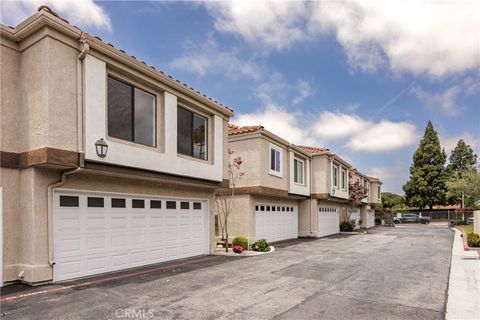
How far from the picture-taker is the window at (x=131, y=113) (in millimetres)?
10180

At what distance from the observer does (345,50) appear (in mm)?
17047

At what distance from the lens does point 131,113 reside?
10758 mm

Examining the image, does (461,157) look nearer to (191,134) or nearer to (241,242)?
(241,242)

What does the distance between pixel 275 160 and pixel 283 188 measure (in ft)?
6.20

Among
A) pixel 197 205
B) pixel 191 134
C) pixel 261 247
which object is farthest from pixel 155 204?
pixel 261 247

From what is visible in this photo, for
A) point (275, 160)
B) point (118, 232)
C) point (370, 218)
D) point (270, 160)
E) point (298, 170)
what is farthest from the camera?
point (370, 218)

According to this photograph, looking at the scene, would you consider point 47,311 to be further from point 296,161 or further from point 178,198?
point 296,161

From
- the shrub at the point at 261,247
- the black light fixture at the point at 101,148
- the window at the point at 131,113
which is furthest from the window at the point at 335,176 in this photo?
the black light fixture at the point at 101,148

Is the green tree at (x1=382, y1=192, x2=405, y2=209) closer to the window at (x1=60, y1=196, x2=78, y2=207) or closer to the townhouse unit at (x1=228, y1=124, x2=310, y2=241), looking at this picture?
the townhouse unit at (x1=228, y1=124, x2=310, y2=241)

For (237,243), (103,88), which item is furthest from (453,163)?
(103,88)

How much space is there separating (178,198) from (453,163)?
5769cm

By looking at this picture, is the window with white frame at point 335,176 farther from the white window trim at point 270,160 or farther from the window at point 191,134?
the window at point 191,134

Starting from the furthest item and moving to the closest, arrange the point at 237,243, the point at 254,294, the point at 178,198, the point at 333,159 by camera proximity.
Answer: the point at 333,159, the point at 237,243, the point at 178,198, the point at 254,294

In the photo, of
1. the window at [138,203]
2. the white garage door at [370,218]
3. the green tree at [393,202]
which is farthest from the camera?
the green tree at [393,202]
